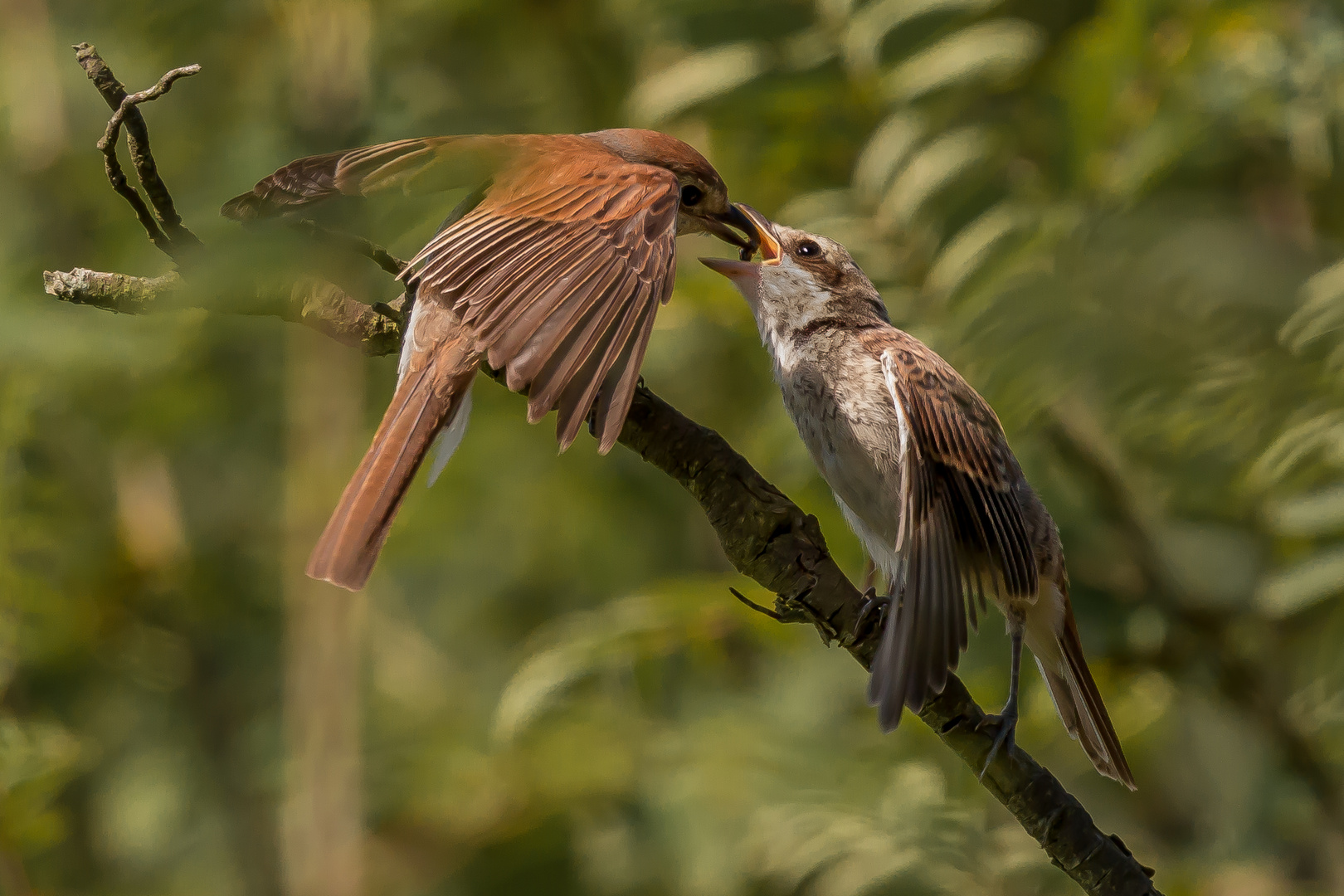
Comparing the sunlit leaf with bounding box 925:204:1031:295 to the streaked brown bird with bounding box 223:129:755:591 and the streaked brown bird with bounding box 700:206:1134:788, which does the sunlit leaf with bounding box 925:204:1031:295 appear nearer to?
the streaked brown bird with bounding box 700:206:1134:788

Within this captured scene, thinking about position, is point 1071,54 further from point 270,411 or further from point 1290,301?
point 270,411

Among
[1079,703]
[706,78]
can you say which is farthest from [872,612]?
[706,78]

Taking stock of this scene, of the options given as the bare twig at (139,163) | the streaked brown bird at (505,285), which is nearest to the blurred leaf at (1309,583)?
the streaked brown bird at (505,285)

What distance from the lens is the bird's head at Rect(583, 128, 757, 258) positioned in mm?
3922

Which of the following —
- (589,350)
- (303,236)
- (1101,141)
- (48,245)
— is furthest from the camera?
(48,245)

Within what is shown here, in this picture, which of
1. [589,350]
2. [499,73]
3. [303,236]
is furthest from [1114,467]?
[499,73]

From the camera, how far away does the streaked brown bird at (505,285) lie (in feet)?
7.98

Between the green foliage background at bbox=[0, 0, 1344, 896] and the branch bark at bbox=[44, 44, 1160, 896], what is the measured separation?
0.81ft

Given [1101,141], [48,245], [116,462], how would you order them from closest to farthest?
[1101,141], [48,245], [116,462]

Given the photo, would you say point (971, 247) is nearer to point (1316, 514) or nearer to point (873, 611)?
point (1316, 514)

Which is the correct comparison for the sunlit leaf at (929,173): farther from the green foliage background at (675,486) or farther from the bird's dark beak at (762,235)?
the bird's dark beak at (762,235)

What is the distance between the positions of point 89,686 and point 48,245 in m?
1.89

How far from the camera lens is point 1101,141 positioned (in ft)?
13.2

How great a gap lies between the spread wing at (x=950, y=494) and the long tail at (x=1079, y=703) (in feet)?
1.11
